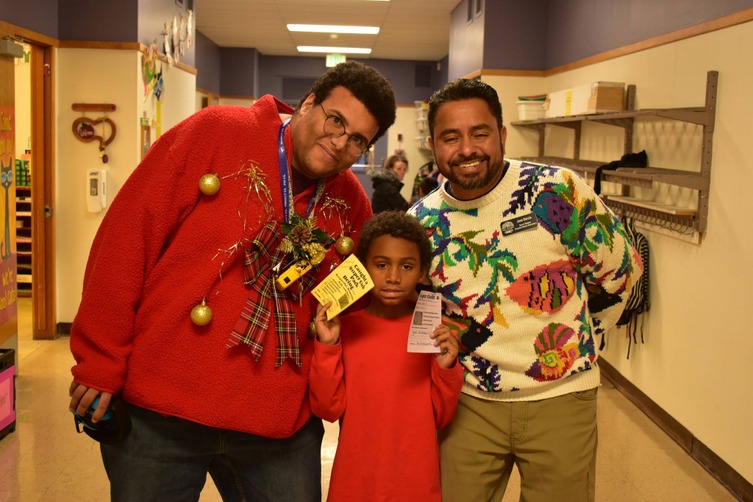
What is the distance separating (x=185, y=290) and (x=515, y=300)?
779 millimetres

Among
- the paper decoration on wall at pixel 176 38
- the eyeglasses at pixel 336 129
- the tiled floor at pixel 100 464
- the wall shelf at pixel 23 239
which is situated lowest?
the tiled floor at pixel 100 464

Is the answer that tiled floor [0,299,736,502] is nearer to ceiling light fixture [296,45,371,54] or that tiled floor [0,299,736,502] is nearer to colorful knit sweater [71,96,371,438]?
colorful knit sweater [71,96,371,438]

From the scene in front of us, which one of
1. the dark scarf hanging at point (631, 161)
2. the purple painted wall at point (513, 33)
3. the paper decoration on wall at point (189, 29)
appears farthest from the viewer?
the paper decoration on wall at point (189, 29)

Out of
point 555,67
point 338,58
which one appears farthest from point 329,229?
point 338,58

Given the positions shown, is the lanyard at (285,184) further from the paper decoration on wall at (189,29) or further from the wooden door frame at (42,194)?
the paper decoration on wall at (189,29)

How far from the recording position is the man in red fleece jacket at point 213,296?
1.66 m

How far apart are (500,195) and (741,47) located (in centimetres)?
218

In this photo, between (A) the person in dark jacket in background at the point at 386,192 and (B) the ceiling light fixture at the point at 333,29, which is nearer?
(A) the person in dark jacket in background at the point at 386,192

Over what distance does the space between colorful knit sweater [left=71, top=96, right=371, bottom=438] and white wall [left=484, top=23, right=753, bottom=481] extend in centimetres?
250

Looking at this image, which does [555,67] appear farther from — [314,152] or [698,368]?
[314,152]

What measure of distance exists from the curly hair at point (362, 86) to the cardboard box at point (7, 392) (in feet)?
8.87

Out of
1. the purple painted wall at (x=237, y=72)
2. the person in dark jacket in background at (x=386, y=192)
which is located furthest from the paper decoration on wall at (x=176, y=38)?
the purple painted wall at (x=237, y=72)

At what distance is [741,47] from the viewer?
136 inches

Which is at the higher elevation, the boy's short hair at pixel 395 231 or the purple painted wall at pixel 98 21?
the purple painted wall at pixel 98 21
